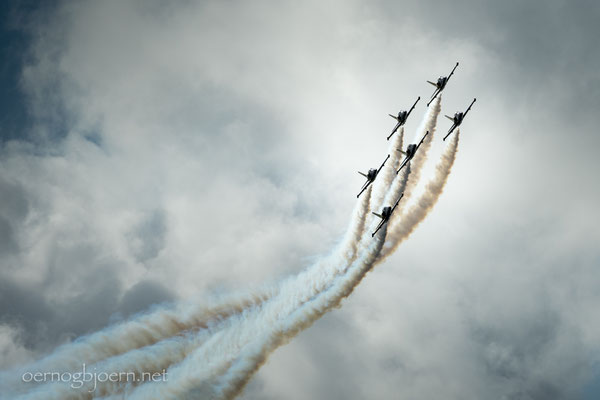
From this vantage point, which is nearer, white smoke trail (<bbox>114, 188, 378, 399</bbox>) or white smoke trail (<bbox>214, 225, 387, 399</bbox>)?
white smoke trail (<bbox>114, 188, 378, 399</bbox>)

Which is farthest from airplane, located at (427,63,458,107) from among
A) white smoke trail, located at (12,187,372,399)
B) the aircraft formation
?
white smoke trail, located at (12,187,372,399)

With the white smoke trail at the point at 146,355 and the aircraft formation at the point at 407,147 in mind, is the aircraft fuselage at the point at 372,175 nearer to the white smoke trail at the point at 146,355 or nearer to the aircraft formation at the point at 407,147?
the aircraft formation at the point at 407,147

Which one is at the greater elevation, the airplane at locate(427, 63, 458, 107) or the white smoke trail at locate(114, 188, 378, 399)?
the airplane at locate(427, 63, 458, 107)

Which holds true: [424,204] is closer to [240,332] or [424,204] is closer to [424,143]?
[424,143]

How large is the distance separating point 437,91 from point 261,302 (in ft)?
174

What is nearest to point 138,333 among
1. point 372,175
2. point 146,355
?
point 146,355

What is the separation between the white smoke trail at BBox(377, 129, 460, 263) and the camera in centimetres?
9262

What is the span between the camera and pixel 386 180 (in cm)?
9919

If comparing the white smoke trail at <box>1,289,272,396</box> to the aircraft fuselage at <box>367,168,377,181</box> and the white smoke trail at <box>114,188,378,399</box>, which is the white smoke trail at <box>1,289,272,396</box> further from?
the aircraft fuselage at <box>367,168,377,181</box>

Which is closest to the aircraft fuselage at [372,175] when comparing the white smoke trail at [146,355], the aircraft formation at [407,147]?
the aircraft formation at [407,147]

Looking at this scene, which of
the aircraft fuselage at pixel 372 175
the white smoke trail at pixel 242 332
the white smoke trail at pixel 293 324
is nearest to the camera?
the white smoke trail at pixel 242 332

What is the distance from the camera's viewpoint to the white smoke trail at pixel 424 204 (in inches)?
3647

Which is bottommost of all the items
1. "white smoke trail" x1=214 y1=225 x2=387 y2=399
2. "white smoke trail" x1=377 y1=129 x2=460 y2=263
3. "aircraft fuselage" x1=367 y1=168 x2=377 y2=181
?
"white smoke trail" x1=214 y1=225 x2=387 y2=399

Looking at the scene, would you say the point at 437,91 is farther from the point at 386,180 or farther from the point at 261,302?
the point at 261,302
